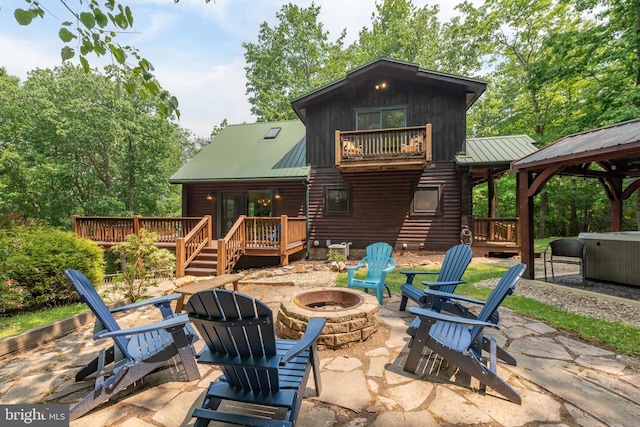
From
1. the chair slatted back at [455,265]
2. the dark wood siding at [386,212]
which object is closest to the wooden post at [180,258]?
the dark wood siding at [386,212]

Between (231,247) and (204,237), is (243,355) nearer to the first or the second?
(231,247)

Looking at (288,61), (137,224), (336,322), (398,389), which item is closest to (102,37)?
(336,322)

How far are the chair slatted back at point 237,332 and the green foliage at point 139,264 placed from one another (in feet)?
12.2

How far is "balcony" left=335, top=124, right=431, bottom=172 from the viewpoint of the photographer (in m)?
8.19

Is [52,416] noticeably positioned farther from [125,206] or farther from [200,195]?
[125,206]

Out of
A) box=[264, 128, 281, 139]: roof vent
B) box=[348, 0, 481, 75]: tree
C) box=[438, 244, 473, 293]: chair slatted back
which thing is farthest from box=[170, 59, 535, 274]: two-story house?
box=[348, 0, 481, 75]: tree

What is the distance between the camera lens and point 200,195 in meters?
11.3

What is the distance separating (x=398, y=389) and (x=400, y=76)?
9.65 metres

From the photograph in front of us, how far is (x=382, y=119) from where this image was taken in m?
9.59

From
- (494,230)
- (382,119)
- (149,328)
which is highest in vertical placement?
(382,119)

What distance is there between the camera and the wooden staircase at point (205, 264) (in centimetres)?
692

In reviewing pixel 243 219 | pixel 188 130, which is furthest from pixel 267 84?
pixel 243 219

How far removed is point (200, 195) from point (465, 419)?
11410 mm

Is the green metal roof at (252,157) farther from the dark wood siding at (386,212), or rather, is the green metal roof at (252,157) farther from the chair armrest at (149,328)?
the chair armrest at (149,328)
